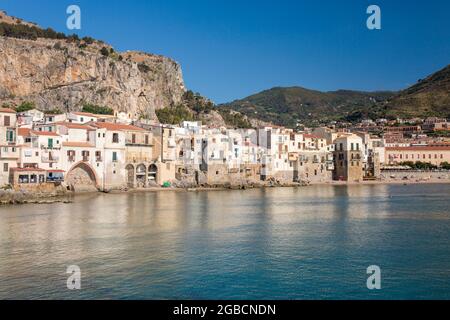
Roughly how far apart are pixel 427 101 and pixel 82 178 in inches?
5020

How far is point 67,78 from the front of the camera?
85750mm

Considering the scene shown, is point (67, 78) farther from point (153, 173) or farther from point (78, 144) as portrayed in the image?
point (78, 144)

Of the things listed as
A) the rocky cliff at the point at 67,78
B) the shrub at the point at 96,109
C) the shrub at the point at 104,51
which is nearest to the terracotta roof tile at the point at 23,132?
the shrub at the point at 96,109

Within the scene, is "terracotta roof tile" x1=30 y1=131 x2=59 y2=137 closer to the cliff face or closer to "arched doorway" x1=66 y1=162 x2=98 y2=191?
"arched doorway" x1=66 y1=162 x2=98 y2=191

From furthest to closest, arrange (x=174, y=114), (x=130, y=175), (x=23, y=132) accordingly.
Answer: (x=174, y=114) < (x=130, y=175) < (x=23, y=132)

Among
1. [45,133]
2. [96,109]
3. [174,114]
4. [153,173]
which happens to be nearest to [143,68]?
[174,114]

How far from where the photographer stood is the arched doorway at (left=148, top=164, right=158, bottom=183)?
55.1m

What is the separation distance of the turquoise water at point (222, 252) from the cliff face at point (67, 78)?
50.1 metres

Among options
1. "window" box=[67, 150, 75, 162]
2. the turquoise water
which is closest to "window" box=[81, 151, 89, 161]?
"window" box=[67, 150, 75, 162]

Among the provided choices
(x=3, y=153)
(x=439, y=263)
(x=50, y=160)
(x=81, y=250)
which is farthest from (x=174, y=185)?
(x=439, y=263)

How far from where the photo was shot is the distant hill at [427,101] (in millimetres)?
144250

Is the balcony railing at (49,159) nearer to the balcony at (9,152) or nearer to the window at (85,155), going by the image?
the balcony at (9,152)
